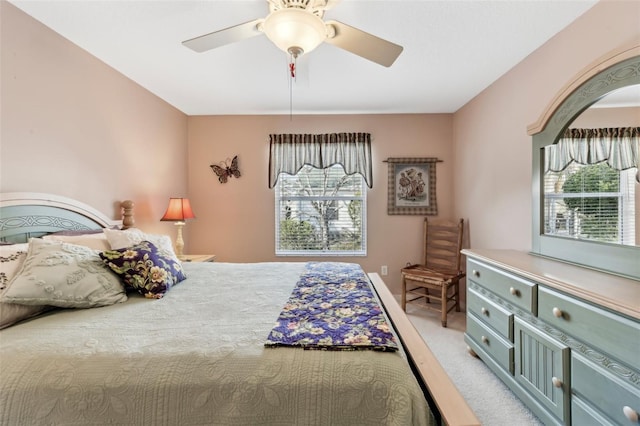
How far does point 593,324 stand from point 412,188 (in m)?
2.62

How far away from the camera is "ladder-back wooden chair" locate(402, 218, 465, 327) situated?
3070 mm

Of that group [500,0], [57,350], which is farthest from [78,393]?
[500,0]

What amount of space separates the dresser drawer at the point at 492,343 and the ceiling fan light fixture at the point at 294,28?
7.19 feet

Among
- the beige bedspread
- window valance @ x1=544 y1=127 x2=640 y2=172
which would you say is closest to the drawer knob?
the beige bedspread

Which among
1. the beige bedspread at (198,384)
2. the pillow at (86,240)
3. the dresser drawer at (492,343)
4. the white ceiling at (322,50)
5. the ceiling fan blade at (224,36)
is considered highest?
the white ceiling at (322,50)

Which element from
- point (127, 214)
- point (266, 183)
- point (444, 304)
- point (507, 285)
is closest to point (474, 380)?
point (507, 285)

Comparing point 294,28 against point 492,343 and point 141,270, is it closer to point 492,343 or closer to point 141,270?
point 141,270

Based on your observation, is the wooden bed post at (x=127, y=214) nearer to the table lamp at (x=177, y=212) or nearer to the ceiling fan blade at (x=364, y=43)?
the table lamp at (x=177, y=212)

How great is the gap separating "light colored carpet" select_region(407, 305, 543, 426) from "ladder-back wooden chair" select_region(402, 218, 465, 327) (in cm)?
21

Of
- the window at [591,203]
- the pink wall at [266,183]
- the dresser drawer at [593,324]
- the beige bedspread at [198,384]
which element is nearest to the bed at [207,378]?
the beige bedspread at [198,384]

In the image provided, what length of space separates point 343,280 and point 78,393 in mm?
1392

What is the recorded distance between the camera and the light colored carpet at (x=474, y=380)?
68.7 inches

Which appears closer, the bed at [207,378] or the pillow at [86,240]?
the bed at [207,378]

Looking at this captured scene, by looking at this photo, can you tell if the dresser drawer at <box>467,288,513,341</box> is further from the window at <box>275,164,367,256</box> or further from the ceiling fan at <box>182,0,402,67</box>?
the ceiling fan at <box>182,0,402,67</box>
